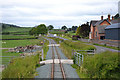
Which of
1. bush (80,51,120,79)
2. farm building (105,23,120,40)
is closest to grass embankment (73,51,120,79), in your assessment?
bush (80,51,120,79)

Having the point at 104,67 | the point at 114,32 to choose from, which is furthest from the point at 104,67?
the point at 114,32

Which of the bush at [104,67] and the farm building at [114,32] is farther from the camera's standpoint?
the farm building at [114,32]

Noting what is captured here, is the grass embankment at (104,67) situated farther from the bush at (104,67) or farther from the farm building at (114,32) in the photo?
the farm building at (114,32)

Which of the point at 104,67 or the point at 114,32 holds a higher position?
the point at 114,32

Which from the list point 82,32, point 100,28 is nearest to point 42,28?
point 82,32

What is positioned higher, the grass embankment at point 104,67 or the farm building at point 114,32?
the farm building at point 114,32

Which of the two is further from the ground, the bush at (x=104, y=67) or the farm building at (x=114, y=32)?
the farm building at (x=114, y=32)

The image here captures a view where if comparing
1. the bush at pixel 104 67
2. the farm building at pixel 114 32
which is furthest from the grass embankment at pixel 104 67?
the farm building at pixel 114 32

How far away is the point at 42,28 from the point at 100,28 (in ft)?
303

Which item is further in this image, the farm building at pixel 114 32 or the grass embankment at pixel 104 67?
the farm building at pixel 114 32

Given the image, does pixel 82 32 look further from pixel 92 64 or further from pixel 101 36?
pixel 92 64

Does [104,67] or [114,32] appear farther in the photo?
[114,32]

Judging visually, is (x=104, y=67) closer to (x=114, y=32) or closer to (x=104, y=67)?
(x=104, y=67)

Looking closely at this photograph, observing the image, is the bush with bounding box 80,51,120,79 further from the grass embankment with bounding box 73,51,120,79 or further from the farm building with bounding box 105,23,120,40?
the farm building with bounding box 105,23,120,40
